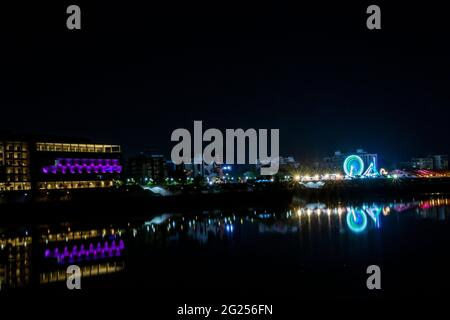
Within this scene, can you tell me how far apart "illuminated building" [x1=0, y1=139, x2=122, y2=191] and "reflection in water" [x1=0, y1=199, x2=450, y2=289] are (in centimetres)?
3388

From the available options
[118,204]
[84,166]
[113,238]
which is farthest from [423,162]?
[113,238]

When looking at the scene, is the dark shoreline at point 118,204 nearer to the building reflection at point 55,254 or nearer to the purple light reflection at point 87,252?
the building reflection at point 55,254

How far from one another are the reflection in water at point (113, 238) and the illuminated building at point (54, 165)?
111 ft

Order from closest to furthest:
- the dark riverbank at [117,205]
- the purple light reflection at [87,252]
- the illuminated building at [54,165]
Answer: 1. the purple light reflection at [87,252]
2. the dark riverbank at [117,205]
3. the illuminated building at [54,165]

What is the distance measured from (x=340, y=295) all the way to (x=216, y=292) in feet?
8.98

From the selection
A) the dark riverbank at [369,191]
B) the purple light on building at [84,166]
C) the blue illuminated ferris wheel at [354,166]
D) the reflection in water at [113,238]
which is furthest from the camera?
the blue illuminated ferris wheel at [354,166]

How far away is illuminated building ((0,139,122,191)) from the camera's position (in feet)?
186

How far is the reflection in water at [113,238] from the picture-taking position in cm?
1355

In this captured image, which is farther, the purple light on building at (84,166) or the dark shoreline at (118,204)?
the purple light on building at (84,166)

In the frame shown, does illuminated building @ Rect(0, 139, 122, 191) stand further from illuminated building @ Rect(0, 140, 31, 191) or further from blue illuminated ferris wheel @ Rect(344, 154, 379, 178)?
blue illuminated ferris wheel @ Rect(344, 154, 379, 178)

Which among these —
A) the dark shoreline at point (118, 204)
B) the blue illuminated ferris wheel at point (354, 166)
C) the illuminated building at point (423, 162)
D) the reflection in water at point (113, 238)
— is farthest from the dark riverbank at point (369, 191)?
the illuminated building at point (423, 162)
